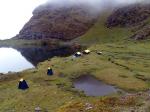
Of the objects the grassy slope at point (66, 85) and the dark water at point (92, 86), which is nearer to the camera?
the grassy slope at point (66, 85)

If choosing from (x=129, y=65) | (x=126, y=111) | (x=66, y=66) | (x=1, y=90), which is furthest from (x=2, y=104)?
(x=129, y=65)

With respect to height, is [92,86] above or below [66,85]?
below

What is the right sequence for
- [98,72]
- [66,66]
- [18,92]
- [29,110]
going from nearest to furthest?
[29,110] → [18,92] → [98,72] → [66,66]

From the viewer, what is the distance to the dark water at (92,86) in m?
58.9

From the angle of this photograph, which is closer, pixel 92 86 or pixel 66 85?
pixel 92 86

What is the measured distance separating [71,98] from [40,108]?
229 inches

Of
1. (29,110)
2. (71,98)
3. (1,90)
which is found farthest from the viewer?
(1,90)

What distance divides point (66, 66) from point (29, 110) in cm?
3481

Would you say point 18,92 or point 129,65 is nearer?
point 18,92

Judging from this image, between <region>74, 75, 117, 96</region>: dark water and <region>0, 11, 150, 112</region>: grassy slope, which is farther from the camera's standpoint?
<region>74, 75, 117, 96</region>: dark water

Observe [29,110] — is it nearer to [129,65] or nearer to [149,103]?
[149,103]

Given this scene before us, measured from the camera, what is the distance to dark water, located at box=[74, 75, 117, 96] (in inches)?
2320

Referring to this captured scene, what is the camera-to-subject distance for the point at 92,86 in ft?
209

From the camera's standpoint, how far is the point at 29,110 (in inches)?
1955
